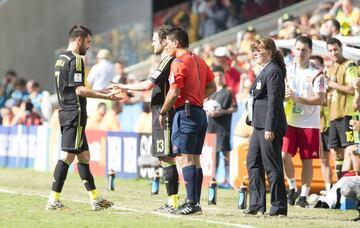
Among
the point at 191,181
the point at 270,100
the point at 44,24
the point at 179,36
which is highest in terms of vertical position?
the point at 44,24

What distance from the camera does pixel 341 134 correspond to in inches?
607

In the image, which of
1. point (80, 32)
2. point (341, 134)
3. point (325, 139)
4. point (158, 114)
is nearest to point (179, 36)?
point (158, 114)

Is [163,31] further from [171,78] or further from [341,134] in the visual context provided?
[341,134]

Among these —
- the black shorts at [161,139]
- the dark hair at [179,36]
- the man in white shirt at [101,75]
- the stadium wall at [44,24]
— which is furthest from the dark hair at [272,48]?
the stadium wall at [44,24]

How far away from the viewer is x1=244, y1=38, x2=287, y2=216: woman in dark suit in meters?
12.5

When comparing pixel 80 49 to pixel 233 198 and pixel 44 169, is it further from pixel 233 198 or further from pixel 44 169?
pixel 44 169

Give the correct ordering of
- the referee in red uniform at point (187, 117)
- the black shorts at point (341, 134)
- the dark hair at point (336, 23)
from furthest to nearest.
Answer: the dark hair at point (336, 23), the black shorts at point (341, 134), the referee in red uniform at point (187, 117)

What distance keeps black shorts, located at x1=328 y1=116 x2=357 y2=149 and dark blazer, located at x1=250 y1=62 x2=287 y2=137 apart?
2.90 metres

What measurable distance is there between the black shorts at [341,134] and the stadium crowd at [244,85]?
14mm

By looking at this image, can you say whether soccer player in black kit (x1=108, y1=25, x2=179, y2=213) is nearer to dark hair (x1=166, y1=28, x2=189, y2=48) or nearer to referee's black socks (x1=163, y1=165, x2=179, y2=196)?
referee's black socks (x1=163, y1=165, x2=179, y2=196)

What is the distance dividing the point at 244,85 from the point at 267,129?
8.15m

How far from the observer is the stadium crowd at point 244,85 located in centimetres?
1517

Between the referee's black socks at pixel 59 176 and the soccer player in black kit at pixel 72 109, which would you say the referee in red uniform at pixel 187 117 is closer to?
the soccer player in black kit at pixel 72 109

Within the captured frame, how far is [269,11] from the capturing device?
91.0ft
